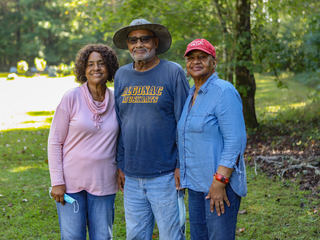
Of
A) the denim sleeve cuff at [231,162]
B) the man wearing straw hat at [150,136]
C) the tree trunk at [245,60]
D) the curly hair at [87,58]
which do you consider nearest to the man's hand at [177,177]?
the man wearing straw hat at [150,136]

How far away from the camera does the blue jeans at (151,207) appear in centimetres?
292

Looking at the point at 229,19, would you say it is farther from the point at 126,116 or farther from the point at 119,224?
the point at 126,116

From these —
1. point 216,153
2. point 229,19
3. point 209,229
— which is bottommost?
point 209,229

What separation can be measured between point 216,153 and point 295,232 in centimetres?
262

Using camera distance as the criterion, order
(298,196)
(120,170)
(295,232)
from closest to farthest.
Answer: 1. (120,170)
2. (295,232)
3. (298,196)

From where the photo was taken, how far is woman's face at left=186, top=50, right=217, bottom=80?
8.63 feet

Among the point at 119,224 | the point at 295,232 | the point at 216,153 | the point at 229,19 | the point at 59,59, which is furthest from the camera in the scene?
the point at 59,59

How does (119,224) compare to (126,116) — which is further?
(119,224)

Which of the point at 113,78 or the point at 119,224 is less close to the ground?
the point at 113,78

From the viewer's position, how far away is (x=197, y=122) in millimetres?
2504

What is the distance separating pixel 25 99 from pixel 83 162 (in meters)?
16.5

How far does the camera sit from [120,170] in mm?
3176

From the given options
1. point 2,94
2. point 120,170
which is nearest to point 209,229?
point 120,170

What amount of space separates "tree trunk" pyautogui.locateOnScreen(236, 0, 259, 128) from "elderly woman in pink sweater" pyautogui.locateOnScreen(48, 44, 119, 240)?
6367 millimetres
